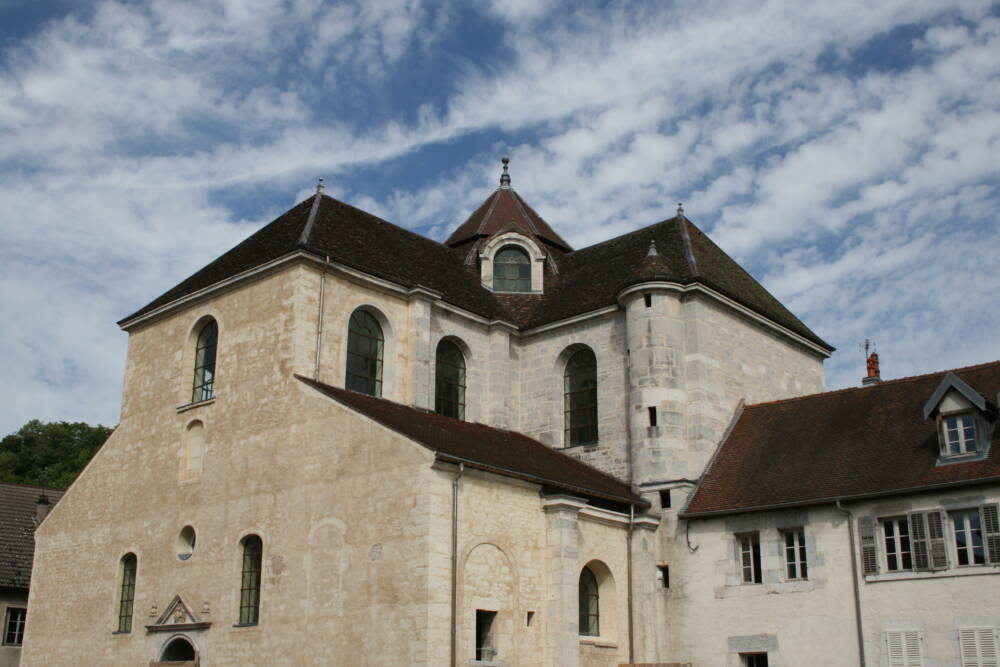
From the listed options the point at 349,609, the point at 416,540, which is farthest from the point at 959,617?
the point at 349,609

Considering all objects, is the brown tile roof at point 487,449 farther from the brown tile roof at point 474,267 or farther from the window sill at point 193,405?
the brown tile roof at point 474,267

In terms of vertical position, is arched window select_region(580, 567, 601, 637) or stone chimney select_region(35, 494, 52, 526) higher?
stone chimney select_region(35, 494, 52, 526)

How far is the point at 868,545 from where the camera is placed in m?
19.5

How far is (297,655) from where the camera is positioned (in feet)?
61.7

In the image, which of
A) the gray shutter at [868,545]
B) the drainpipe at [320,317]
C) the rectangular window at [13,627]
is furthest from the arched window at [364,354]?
the rectangular window at [13,627]

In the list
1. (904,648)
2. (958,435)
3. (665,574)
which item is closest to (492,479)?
(665,574)

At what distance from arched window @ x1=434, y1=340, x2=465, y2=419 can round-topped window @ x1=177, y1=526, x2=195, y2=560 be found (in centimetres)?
609

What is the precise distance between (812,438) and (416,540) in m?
9.26

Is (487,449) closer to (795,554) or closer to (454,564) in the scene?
(454,564)

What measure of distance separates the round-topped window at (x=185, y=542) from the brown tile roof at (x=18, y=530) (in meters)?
10.0

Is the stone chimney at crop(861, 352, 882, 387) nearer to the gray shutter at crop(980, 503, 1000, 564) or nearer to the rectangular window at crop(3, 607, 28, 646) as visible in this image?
the gray shutter at crop(980, 503, 1000, 564)

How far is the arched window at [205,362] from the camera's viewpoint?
23844 millimetres

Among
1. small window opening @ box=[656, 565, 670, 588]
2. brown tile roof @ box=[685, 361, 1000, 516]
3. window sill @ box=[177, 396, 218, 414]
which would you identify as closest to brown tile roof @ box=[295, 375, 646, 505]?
small window opening @ box=[656, 565, 670, 588]

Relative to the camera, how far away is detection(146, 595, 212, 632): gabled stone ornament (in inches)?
835
